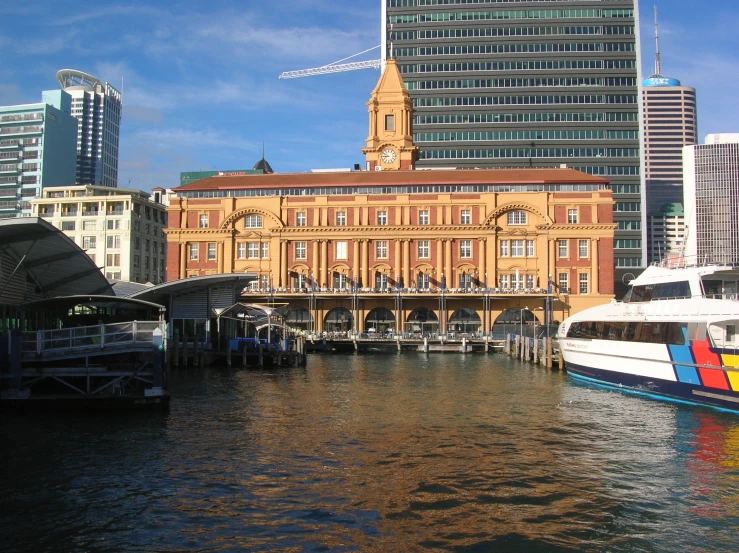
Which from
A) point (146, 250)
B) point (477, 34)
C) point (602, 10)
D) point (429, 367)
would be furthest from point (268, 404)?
point (602, 10)

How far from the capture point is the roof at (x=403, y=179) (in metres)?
95.5

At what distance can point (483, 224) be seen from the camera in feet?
307

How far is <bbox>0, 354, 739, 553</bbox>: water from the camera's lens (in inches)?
658

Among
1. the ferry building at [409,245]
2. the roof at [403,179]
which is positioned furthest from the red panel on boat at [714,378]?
the roof at [403,179]

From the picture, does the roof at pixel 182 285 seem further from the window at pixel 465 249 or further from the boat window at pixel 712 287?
the window at pixel 465 249

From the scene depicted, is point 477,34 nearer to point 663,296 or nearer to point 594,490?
point 663,296

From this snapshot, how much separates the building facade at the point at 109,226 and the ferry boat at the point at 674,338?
93.4 meters

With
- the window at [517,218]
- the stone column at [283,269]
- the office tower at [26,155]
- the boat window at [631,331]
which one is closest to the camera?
the boat window at [631,331]

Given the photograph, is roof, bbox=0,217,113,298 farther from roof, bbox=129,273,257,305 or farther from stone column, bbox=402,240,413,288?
stone column, bbox=402,240,413,288

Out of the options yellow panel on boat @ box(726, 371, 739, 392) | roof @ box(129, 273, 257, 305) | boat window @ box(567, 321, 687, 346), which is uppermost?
roof @ box(129, 273, 257, 305)

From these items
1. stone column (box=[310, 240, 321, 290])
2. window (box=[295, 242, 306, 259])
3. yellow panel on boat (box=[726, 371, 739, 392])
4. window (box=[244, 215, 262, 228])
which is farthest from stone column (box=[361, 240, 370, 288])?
yellow panel on boat (box=[726, 371, 739, 392])

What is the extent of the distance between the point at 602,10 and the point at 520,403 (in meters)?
123

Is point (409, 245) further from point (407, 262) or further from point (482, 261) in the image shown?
point (482, 261)

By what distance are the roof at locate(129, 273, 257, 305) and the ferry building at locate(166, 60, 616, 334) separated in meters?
33.4
